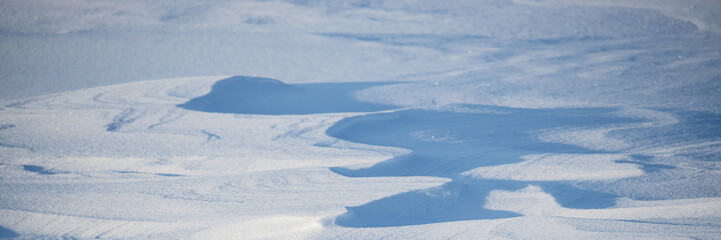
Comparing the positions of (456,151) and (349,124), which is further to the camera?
(349,124)

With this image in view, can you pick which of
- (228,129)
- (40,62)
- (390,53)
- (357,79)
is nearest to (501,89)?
(357,79)

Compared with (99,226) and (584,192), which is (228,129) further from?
(584,192)

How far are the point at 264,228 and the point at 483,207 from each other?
45cm

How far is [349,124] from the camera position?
6.44 ft

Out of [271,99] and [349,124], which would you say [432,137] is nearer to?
[349,124]

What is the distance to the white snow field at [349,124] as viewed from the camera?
4.19 feet

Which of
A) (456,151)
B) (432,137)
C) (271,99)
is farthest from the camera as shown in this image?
(271,99)

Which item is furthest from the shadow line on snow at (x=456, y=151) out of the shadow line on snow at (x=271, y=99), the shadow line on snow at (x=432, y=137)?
the shadow line on snow at (x=271, y=99)

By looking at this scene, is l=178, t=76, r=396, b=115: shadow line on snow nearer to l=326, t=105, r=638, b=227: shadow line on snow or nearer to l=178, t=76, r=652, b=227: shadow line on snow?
l=178, t=76, r=652, b=227: shadow line on snow

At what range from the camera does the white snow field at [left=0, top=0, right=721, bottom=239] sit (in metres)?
1.28

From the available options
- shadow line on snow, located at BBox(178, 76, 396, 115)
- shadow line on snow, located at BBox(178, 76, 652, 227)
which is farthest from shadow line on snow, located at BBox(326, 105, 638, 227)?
shadow line on snow, located at BBox(178, 76, 396, 115)

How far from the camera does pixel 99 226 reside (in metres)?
1.21

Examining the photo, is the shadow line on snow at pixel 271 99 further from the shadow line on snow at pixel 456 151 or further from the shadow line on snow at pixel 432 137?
the shadow line on snow at pixel 456 151

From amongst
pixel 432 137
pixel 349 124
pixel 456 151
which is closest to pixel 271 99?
pixel 349 124
